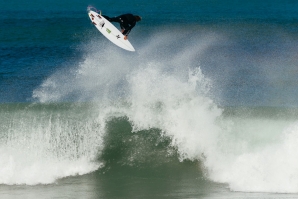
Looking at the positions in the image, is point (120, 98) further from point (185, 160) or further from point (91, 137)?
point (185, 160)

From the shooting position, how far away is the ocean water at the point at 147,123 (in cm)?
1330

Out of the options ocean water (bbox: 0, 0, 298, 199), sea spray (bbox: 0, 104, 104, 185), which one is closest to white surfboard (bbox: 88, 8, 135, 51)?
ocean water (bbox: 0, 0, 298, 199)

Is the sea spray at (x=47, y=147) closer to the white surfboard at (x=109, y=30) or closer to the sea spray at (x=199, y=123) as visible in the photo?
the sea spray at (x=199, y=123)

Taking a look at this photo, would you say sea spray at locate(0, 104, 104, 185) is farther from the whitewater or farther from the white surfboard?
the white surfboard

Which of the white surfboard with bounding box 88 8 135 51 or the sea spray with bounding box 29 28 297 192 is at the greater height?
the white surfboard with bounding box 88 8 135 51

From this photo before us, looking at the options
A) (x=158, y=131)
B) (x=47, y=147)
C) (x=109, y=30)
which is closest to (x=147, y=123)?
(x=158, y=131)

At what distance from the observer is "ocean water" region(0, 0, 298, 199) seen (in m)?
13.3

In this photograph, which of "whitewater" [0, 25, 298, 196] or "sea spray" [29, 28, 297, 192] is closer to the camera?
"sea spray" [29, 28, 297, 192]

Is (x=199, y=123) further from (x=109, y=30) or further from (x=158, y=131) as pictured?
(x=109, y=30)

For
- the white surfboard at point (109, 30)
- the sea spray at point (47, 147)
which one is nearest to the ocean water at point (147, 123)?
the sea spray at point (47, 147)

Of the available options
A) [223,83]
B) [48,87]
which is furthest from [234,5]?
[48,87]

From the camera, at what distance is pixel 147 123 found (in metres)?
15.7

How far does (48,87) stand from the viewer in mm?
19891

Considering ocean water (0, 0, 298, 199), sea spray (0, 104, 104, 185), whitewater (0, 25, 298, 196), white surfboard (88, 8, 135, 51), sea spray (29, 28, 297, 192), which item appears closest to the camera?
ocean water (0, 0, 298, 199)
